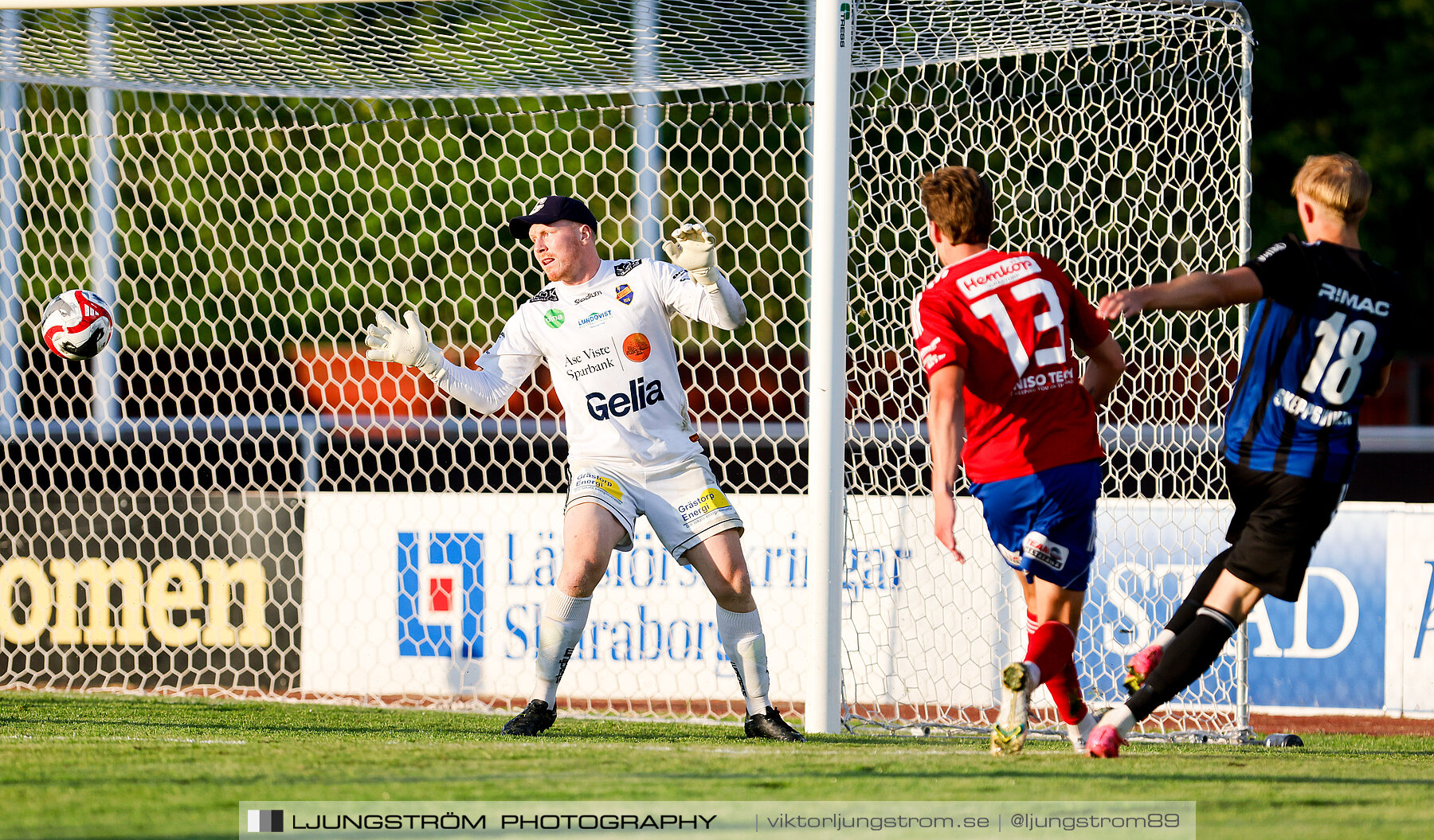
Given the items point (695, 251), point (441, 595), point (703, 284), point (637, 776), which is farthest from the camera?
point (441, 595)

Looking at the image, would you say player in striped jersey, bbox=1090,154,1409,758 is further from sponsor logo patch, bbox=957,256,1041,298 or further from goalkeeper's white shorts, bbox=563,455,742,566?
goalkeeper's white shorts, bbox=563,455,742,566

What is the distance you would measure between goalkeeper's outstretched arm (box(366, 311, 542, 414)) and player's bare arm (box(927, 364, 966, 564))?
1690mm

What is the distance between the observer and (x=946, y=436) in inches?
153

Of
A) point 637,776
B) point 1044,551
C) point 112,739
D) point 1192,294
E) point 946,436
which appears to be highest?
point 1192,294

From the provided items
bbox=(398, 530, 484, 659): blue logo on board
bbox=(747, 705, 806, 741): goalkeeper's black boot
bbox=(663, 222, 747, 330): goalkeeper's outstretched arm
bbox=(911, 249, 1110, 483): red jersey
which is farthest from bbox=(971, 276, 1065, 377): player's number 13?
bbox=(398, 530, 484, 659): blue logo on board

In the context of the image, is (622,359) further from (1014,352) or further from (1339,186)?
(1339,186)

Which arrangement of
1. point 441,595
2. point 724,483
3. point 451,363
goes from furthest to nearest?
point 724,483 < point 441,595 < point 451,363

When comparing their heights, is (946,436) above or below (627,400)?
below

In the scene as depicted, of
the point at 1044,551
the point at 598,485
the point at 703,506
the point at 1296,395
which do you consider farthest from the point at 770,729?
the point at 1296,395

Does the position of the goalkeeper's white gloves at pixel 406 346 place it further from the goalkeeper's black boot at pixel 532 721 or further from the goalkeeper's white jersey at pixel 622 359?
the goalkeeper's black boot at pixel 532 721

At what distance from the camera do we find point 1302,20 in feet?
52.6

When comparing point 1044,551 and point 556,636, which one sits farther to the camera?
point 556,636

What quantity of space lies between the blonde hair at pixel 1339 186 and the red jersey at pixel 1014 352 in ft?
2.28

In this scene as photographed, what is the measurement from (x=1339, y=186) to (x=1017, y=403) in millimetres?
1066
